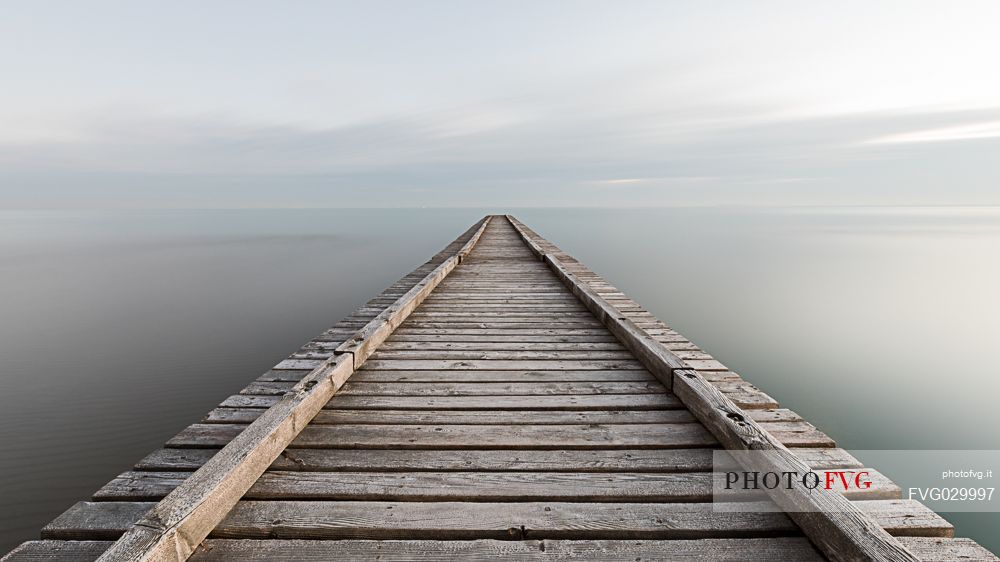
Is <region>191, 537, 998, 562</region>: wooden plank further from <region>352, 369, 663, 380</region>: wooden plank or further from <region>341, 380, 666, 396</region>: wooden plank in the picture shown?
<region>352, 369, 663, 380</region>: wooden plank

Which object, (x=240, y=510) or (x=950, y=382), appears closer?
(x=240, y=510)

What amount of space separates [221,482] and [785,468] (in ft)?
8.27

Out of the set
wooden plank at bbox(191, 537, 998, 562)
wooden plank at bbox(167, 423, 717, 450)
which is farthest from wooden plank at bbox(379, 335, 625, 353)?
Answer: wooden plank at bbox(191, 537, 998, 562)

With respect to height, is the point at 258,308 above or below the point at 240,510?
below

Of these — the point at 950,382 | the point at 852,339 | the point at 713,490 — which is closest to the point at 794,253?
the point at 852,339

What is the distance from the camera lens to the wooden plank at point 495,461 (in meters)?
2.36

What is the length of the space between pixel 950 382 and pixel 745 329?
161 inches

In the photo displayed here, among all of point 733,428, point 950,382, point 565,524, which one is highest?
point 733,428

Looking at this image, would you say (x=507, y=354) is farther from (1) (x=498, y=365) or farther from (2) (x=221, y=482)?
(2) (x=221, y=482)

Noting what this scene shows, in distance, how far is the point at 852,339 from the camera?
11.4 meters

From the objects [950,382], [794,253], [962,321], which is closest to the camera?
[950,382]

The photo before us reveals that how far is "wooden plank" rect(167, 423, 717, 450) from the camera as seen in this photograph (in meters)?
2.57

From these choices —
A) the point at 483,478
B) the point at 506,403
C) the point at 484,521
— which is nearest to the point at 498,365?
the point at 506,403

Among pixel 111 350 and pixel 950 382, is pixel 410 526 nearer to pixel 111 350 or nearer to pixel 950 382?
pixel 111 350
